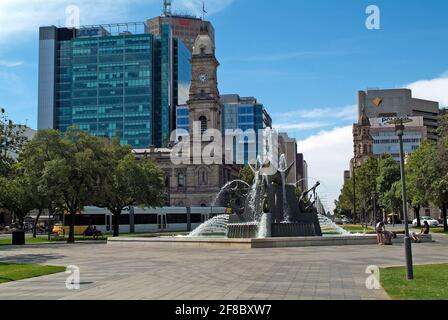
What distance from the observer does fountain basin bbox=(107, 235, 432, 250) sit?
2852 cm

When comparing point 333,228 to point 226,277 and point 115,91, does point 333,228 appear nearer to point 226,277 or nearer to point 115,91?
point 226,277

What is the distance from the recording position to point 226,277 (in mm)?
16344

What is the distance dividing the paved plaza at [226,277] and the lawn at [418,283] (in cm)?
58

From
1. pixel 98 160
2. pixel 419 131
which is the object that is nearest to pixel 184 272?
pixel 98 160

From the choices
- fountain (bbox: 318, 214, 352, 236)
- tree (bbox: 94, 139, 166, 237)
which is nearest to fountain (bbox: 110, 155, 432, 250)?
fountain (bbox: 318, 214, 352, 236)

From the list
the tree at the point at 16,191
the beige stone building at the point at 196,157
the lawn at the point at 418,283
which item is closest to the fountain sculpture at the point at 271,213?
the lawn at the point at 418,283

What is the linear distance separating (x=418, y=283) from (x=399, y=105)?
555ft

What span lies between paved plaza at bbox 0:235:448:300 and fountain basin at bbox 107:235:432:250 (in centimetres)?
236

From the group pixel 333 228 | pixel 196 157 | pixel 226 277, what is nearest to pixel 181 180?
pixel 196 157

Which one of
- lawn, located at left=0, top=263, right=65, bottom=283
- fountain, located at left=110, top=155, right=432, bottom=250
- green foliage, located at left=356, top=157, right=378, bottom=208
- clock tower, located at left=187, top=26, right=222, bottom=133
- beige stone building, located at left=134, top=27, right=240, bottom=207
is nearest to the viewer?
lawn, located at left=0, top=263, right=65, bottom=283

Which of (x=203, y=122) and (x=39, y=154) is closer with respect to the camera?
(x=39, y=154)

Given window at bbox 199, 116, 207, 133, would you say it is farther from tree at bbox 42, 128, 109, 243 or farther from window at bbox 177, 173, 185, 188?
tree at bbox 42, 128, 109, 243

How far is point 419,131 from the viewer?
160m
